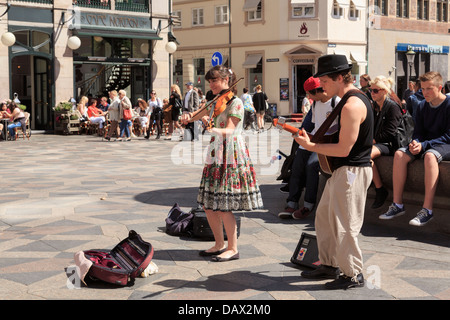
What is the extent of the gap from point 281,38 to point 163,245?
111 ft

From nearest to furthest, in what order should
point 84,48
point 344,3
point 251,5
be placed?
point 84,48, point 344,3, point 251,5

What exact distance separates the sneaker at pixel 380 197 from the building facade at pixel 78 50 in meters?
18.6

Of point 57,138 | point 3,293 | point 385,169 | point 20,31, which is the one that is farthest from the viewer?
point 20,31

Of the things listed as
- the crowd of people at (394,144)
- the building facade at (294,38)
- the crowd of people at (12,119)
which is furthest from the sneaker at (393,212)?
the building facade at (294,38)

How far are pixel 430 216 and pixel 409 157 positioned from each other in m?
0.71

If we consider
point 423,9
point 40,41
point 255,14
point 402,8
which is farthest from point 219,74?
point 423,9

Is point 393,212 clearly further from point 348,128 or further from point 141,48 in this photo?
point 141,48

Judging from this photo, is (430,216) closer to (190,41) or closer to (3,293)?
(3,293)

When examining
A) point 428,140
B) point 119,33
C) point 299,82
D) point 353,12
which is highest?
point 353,12

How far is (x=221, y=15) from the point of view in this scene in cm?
4241

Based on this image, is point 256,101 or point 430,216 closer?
point 430,216

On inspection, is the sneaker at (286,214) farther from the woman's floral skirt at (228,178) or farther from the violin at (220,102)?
the violin at (220,102)
